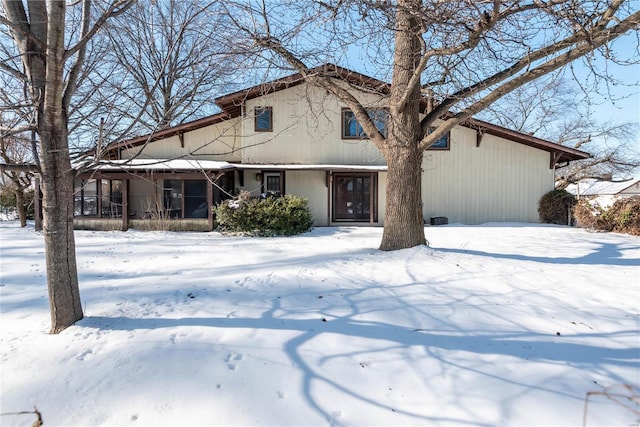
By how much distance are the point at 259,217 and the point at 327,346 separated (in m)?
7.87

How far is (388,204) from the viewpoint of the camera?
21.8 ft

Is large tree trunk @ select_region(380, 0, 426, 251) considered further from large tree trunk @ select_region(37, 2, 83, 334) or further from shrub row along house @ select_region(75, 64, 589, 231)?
shrub row along house @ select_region(75, 64, 589, 231)

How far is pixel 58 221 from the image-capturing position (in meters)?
3.13

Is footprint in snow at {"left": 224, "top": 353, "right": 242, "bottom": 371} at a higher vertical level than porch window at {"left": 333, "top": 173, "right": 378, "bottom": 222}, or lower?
lower

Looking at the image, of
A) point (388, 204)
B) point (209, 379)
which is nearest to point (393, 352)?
point (209, 379)

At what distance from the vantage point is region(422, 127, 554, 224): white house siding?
1399 cm

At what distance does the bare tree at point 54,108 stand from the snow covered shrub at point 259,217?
719 cm

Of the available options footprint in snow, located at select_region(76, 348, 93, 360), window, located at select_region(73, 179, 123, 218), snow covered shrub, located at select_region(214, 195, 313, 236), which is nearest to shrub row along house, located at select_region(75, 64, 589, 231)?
window, located at select_region(73, 179, 123, 218)

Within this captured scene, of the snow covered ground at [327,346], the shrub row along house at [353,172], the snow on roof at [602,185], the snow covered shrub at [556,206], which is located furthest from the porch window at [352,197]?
the snow on roof at [602,185]

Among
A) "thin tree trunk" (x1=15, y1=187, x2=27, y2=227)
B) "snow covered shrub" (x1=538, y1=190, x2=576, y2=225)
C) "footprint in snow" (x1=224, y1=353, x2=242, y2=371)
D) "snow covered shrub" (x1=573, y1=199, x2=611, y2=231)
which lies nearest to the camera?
"footprint in snow" (x1=224, y1=353, x2=242, y2=371)

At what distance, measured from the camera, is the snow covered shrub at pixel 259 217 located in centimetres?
1045

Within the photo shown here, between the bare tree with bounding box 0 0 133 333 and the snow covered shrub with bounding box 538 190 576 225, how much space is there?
15776 mm

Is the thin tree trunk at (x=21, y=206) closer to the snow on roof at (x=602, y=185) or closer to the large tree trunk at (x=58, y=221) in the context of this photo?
the large tree trunk at (x=58, y=221)

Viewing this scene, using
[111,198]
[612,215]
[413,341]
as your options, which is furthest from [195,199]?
[612,215]
